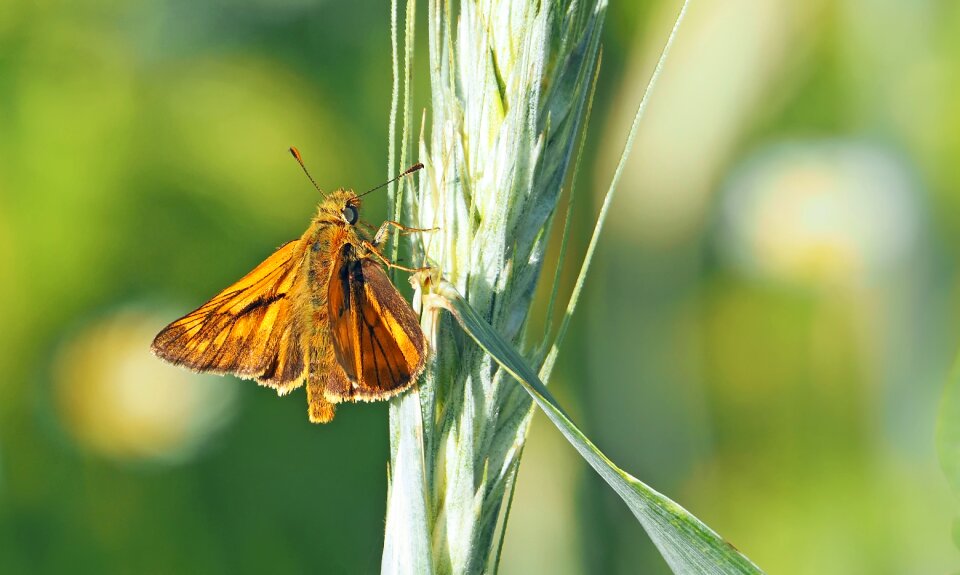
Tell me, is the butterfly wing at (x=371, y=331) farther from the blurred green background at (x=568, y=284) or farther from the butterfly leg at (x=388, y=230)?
the blurred green background at (x=568, y=284)

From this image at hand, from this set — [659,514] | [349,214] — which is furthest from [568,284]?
[659,514]

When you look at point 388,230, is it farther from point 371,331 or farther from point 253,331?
point 253,331

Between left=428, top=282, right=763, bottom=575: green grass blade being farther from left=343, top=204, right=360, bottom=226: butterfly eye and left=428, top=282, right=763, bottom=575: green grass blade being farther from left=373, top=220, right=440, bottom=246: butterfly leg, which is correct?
left=343, top=204, right=360, bottom=226: butterfly eye

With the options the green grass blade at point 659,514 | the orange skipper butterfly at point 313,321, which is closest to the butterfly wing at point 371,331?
the orange skipper butterfly at point 313,321

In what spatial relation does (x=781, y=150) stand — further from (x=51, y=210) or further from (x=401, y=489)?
(x=51, y=210)

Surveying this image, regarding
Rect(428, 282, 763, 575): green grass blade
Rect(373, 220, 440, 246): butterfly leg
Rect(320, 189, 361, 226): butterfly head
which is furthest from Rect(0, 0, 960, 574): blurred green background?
Rect(428, 282, 763, 575): green grass blade

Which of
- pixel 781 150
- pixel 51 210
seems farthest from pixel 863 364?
pixel 51 210
